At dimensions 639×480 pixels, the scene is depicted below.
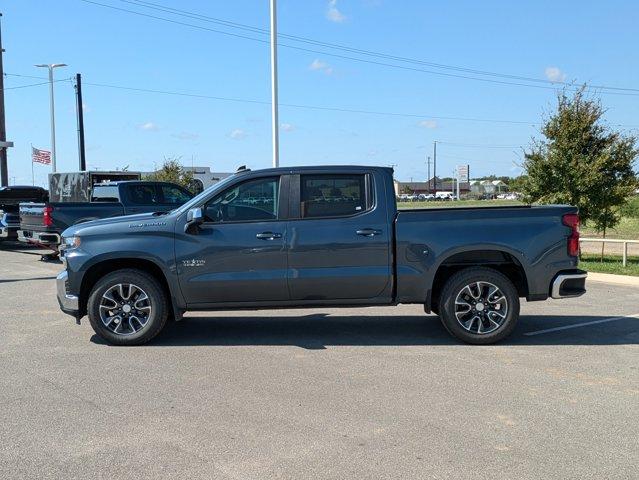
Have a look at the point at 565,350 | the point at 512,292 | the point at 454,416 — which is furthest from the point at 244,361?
the point at 565,350

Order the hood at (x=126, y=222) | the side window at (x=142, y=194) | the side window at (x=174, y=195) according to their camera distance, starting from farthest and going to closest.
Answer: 1. the side window at (x=174, y=195)
2. the side window at (x=142, y=194)
3. the hood at (x=126, y=222)

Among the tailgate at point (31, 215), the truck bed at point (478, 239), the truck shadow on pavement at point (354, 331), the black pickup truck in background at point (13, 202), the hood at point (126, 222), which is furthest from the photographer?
the black pickup truck in background at point (13, 202)

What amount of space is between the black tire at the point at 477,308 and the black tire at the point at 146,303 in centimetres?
307

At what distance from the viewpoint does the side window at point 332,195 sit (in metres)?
6.78

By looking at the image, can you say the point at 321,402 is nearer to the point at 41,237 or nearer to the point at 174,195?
the point at 41,237

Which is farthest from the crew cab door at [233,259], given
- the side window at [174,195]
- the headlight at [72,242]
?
the side window at [174,195]

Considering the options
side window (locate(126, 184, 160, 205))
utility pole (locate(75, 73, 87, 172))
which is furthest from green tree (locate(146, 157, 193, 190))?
side window (locate(126, 184, 160, 205))

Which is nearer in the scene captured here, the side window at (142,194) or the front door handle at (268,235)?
the front door handle at (268,235)

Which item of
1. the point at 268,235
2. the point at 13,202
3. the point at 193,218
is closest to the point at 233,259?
the point at 268,235

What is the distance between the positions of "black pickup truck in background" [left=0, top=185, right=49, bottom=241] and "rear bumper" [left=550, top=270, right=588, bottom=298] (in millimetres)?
15478

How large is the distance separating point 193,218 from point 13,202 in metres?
14.8

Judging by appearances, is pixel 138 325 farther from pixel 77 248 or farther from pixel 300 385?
pixel 300 385

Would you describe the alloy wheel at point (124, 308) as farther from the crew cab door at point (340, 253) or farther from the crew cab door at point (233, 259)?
the crew cab door at point (340, 253)

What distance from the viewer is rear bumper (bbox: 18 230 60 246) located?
14016 millimetres
